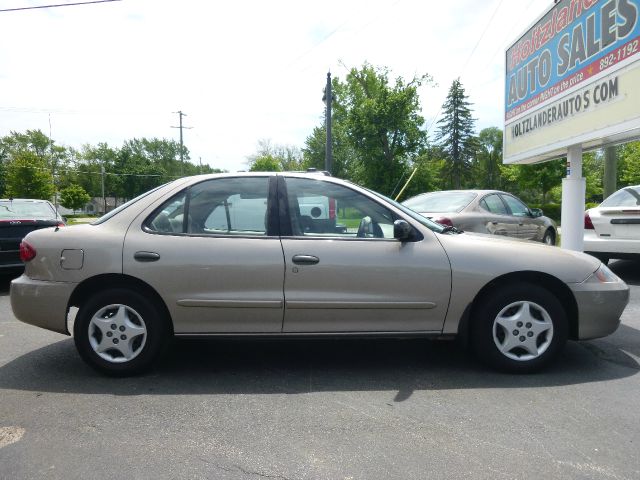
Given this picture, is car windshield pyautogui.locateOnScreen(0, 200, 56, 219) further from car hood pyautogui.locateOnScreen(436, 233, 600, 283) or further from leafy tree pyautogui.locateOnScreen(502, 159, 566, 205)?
leafy tree pyautogui.locateOnScreen(502, 159, 566, 205)

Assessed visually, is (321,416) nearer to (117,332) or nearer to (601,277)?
(117,332)

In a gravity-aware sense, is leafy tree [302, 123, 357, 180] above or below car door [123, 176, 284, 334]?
above

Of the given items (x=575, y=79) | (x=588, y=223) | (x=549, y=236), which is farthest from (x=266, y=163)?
(x=575, y=79)

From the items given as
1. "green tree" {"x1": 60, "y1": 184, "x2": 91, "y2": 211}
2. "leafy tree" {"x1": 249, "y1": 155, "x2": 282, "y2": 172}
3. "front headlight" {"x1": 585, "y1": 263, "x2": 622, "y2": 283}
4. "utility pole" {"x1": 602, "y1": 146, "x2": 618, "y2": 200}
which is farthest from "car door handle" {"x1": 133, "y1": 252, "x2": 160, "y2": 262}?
"leafy tree" {"x1": 249, "y1": 155, "x2": 282, "y2": 172}

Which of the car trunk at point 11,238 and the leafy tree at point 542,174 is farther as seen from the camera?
the leafy tree at point 542,174

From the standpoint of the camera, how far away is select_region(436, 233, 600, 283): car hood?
12.7ft

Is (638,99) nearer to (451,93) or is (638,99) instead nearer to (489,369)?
(489,369)

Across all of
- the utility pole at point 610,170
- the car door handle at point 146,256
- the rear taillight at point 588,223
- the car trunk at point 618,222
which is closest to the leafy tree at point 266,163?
the utility pole at point 610,170

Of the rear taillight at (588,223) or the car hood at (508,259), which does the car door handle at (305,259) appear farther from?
the rear taillight at (588,223)

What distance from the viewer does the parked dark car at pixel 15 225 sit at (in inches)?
307

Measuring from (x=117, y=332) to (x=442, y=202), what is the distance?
6.06 metres

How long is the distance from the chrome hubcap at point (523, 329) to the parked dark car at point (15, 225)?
6710 millimetres

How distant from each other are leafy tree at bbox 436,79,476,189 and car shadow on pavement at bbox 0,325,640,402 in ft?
203

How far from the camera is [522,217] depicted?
29.8ft
